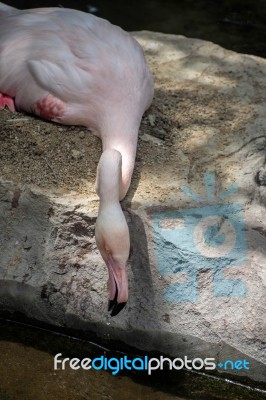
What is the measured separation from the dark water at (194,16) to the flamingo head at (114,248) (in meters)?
3.41

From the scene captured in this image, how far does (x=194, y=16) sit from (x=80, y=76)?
10.4 feet

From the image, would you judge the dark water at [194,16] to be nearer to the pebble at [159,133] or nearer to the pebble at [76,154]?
the pebble at [159,133]

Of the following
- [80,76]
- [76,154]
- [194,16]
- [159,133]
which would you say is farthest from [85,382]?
[194,16]

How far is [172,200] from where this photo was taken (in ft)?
11.7

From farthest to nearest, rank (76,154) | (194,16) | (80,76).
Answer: (194,16)
(80,76)
(76,154)

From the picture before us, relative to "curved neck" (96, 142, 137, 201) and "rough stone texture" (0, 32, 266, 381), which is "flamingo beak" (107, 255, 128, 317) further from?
"curved neck" (96, 142, 137, 201)

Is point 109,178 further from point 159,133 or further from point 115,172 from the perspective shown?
point 159,133

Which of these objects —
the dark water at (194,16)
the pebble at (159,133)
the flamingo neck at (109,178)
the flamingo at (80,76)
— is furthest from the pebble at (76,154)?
the dark water at (194,16)

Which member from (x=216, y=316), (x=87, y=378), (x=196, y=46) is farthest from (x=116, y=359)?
(x=196, y=46)

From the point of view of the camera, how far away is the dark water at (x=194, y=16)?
6.51 m

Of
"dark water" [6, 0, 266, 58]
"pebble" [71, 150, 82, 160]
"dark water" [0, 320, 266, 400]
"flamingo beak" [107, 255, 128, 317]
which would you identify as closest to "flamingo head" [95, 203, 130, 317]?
"flamingo beak" [107, 255, 128, 317]

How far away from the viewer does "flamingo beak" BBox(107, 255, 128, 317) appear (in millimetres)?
3314

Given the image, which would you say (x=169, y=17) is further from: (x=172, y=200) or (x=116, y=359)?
(x=116, y=359)

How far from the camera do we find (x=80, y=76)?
3.98 metres
